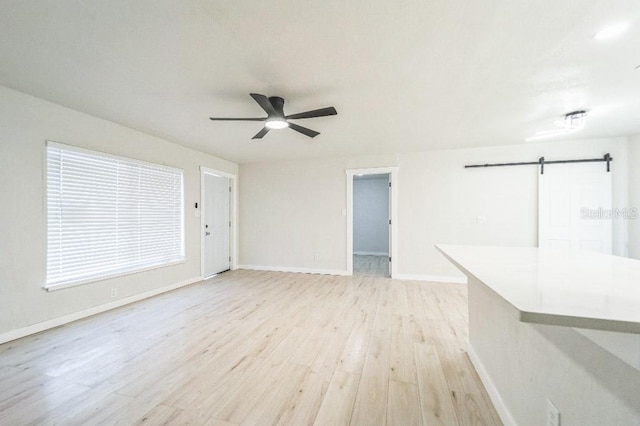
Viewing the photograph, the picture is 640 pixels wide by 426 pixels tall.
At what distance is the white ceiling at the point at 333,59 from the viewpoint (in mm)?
1475

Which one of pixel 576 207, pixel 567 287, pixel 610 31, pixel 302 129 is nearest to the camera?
pixel 567 287

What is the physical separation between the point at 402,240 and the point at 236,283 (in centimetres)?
322

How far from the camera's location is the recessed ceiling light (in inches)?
61.3

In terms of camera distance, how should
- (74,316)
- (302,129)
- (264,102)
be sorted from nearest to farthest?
1. (264,102)
2. (302,129)
3. (74,316)

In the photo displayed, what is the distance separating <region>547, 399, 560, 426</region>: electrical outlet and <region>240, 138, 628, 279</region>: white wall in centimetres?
370

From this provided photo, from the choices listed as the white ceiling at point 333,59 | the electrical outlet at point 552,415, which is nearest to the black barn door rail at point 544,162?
the white ceiling at point 333,59

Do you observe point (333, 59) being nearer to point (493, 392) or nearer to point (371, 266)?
point (493, 392)

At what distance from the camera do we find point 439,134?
12.1ft

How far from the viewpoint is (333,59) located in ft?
6.28

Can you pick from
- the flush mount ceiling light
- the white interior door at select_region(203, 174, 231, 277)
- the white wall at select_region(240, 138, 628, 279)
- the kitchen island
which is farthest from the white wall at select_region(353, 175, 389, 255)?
the kitchen island

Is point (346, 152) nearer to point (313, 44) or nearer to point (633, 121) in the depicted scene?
point (313, 44)

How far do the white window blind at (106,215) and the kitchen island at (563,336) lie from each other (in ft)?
13.0

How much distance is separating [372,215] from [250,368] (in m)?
6.24

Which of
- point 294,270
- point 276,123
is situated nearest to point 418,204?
point 294,270
